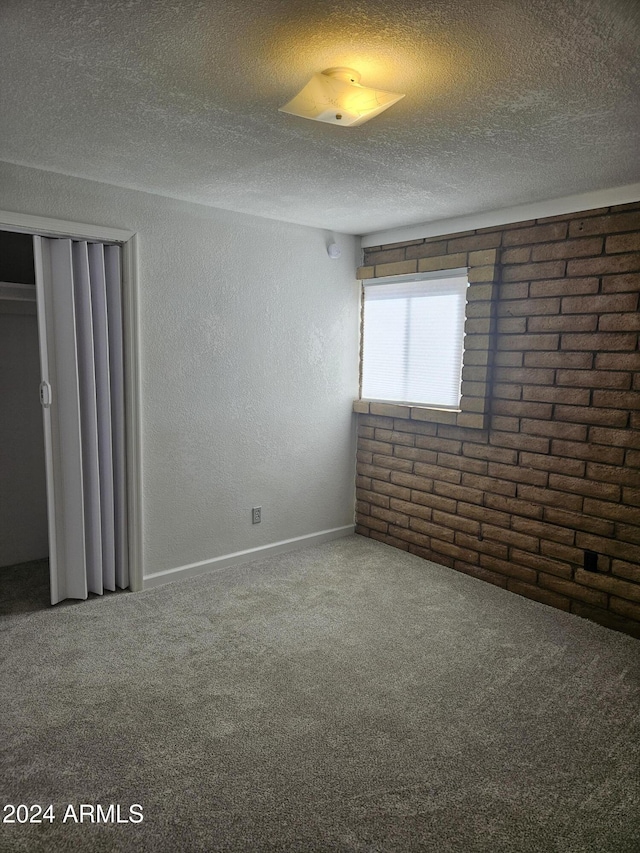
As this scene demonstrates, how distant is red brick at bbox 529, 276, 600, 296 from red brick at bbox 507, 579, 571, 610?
1.69m

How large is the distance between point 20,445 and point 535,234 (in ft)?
11.3

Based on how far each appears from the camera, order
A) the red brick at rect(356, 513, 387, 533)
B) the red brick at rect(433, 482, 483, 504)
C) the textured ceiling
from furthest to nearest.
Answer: the red brick at rect(356, 513, 387, 533) → the red brick at rect(433, 482, 483, 504) → the textured ceiling

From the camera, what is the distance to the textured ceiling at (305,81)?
4.62 feet

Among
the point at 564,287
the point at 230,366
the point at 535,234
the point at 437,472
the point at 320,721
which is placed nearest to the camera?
the point at 320,721

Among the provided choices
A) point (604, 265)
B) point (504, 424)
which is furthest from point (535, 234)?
point (504, 424)

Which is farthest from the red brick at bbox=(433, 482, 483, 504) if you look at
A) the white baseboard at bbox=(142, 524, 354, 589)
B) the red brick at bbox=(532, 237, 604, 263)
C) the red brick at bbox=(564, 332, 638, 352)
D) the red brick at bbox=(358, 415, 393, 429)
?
the red brick at bbox=(532, 237, 604, 263)

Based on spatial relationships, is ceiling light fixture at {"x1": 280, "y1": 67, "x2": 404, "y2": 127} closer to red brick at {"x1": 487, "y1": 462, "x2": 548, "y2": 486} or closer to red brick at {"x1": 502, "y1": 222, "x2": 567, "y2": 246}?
red brick at {"x1": 502, "y1": 222, "x2": 567, "y2": 246}

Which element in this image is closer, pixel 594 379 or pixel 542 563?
pixel 594 379

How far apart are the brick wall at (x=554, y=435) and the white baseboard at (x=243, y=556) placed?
783 mm

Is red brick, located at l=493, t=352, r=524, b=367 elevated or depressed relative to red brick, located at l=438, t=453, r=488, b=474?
elevated

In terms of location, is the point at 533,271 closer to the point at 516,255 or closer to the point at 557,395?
the point at 516,255

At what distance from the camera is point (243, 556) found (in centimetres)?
382

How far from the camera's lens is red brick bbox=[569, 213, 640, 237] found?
2.80 meters

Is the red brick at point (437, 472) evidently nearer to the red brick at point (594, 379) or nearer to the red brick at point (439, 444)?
the red brick at point (439, 444)
